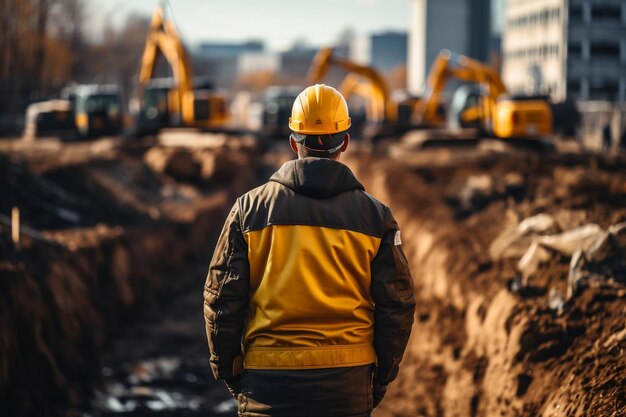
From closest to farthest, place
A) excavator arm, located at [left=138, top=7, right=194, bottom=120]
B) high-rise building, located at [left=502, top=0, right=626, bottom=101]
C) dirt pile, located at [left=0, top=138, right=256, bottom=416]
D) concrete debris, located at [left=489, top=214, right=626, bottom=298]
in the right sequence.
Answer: concrete debris, located at [left=489, top=214, right=626, bottom=298] < dirt pile, located at [left=0, top=138, right=256, bottom=416] < excavator arm, located at [left=138, top=7, right=194, bottom=120] < high-rise building, located at [left=502, top=0, right=626, bottom=101]

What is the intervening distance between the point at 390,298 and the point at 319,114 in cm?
92

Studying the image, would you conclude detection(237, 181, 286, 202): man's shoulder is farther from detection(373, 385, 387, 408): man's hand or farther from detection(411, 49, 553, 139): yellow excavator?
detection(411, 49, 553, 139): yellow excavator

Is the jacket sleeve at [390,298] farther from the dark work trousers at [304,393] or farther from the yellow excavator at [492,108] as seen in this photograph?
the yellow excavator at [492,108]

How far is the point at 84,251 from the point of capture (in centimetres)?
1408

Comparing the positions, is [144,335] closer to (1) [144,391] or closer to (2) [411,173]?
(1) [144,391]

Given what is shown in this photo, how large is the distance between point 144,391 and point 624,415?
24.1 feet

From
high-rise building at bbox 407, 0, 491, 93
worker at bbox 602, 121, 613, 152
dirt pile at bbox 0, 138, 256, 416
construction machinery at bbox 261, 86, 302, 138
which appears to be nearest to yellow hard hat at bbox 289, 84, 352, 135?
dirt pile at bbox 0, 138, 256, 416

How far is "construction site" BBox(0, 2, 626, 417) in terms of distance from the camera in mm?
8148

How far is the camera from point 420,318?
12.6m

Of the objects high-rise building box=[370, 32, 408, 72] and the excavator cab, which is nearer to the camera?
the excavator cab

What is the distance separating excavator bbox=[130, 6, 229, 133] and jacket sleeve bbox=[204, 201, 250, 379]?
28936 millimetres

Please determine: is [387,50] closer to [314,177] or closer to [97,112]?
[97,112]

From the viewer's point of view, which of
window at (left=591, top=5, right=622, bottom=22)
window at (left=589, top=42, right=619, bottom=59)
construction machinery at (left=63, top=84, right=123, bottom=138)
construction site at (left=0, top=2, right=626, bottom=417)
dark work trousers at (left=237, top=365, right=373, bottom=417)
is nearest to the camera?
dark work trousers at (left=237, top=365, right=373, bottom=417)

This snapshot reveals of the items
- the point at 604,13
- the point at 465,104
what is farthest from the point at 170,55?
the point at 604,13
